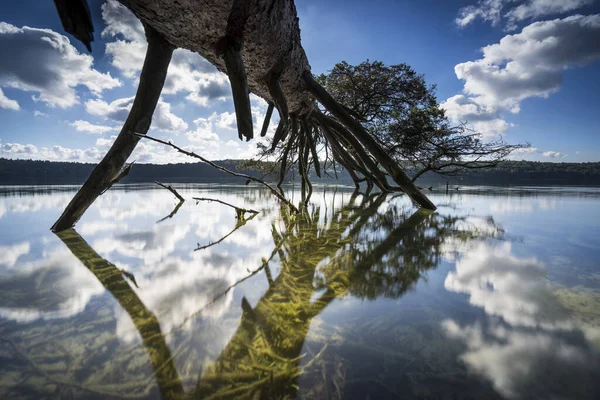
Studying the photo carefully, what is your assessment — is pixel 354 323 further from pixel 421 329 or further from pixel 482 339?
pixel 482 339

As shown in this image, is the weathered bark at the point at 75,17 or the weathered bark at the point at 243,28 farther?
the weathered bark at the point at 243,28

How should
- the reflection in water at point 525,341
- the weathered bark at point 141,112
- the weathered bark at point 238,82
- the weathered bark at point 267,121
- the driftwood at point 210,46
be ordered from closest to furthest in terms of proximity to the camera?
the reflection in water at point 525,341, the driftwood at point 210,46, the weathered bark at point 238,82, the weathered bark at point 141,112, the weathered bark at point 267,121

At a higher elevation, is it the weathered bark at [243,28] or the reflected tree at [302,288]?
the weathered bark at [243,28]

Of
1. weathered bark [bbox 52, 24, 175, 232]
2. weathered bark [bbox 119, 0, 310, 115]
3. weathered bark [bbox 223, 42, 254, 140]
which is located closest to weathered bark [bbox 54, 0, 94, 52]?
weathered bark [bbox 119, 0, 310, 115]

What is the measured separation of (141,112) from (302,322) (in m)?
2.76

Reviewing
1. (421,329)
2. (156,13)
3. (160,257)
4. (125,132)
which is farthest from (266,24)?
(421,329)

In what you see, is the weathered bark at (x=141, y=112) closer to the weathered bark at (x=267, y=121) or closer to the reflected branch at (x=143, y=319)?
the reflected branch at (x=143, y=319)

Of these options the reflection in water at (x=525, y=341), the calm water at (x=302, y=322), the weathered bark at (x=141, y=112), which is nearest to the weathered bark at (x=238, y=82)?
the weathered bark at (x=141, y=112)

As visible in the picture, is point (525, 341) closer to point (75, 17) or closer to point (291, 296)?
point (291, 296)

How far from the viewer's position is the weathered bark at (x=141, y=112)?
2.61 m

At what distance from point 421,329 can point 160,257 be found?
1.85 metres

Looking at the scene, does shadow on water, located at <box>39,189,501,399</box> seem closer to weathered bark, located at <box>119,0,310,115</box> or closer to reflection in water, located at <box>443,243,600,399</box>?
reflection in water, located at <box>443,243,600,399</box>

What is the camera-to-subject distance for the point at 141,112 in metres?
2.61

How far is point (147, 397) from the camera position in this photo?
65cm
